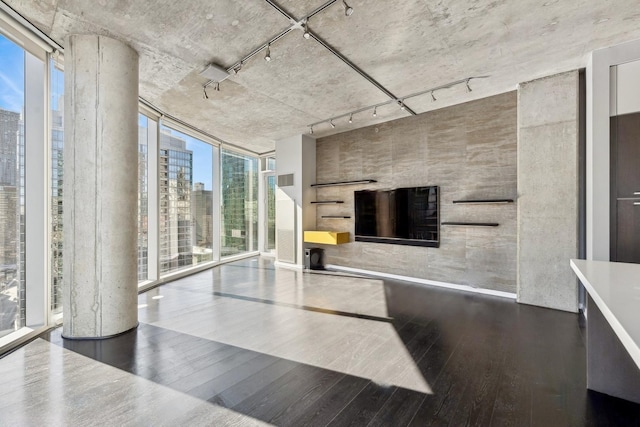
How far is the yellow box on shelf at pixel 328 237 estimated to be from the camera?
5945mm

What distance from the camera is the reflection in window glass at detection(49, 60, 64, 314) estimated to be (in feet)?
10.3

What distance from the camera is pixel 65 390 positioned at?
77.8 inches

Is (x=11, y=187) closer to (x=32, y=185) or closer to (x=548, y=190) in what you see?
(x=32, y=185)

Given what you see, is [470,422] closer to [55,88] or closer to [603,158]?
[603,158]

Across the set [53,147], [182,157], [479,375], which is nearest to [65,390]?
[53,147]

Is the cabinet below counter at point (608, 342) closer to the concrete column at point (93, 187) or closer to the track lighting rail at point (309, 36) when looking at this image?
the track lighting rail at point (309, 36)

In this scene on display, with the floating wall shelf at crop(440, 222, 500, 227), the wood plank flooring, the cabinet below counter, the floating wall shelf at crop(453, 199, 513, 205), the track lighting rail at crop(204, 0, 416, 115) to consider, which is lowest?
the wood plank flooring

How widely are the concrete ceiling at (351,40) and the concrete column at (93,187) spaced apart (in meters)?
0.38

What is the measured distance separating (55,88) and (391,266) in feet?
18.4

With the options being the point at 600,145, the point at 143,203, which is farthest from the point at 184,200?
the point at 600,145

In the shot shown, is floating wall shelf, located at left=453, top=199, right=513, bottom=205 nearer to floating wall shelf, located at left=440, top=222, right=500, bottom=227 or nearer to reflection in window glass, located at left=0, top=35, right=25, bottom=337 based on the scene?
floating wall shelf, located at left=440, top=222, right=500, bottom=227

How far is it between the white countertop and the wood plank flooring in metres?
0.89

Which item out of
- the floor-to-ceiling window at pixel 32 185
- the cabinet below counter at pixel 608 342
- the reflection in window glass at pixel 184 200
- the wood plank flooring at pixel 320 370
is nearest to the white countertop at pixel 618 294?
the cabinet below counter at pixel 608 342

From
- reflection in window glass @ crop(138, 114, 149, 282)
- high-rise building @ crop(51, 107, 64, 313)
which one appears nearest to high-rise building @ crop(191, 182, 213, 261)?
reflection in window glass @ crop(138, 114, 149, 282)
